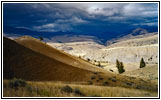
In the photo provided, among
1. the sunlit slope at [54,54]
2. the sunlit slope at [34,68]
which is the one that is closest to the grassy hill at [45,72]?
the sunlit slope at [34,68]

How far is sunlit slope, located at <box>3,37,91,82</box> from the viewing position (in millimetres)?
21688

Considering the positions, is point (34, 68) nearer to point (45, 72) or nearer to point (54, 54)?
point (45, 72)

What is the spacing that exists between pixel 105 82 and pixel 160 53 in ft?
27.9

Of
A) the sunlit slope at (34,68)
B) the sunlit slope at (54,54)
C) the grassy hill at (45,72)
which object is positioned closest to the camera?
the grassy hill at (45,72)

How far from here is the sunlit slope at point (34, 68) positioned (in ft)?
71.2

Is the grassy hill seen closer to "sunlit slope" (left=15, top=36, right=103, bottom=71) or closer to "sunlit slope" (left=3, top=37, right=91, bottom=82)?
"sunlit slope" (left=3, top=37, right=91, bottom=82)

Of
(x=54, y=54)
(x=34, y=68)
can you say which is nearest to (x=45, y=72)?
(x=34, y=68)

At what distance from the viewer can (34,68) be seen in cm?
2306

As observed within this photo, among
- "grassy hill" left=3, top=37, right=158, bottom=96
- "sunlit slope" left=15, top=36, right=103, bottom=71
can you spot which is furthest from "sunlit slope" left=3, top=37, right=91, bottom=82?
"sunlit slope" left=15, top=36, right=103, bottom=71

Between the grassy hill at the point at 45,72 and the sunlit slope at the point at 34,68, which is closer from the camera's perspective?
the grassy hill at the point at 45,72

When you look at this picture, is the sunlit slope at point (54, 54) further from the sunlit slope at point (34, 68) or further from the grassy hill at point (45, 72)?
the grassy hill at point (45, 72)

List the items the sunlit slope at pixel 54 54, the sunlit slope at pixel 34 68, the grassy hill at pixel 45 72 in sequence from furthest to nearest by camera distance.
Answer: the sunlit slope at pixel 54 54, the sunlit slope at pixel 34 68, the grassy hill at pixel 45 72

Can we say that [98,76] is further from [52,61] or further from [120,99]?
[120,99]

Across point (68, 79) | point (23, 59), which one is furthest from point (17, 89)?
point (23, 59)
